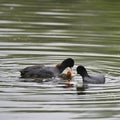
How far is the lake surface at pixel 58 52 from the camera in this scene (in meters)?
14.0

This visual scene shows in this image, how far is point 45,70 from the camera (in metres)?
17.3

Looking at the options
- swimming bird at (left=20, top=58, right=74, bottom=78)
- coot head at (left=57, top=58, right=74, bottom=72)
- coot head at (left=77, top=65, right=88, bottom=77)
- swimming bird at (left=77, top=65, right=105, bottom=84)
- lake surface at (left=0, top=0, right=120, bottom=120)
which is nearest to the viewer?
lake surface at (left=0, top=0, right=120, bottom=120)

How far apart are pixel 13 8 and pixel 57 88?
1500cm

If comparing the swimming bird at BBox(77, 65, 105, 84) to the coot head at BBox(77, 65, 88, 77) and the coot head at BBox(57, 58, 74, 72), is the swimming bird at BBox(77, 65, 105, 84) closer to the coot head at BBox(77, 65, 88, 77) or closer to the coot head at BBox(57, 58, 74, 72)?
the coot head at BBox(77, 65, 88, 77)


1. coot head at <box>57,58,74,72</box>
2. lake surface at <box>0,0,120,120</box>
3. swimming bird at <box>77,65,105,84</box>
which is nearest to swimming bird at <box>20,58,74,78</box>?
coot head at <box>57,58,74,72</box>

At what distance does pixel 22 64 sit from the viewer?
1853 centimetres

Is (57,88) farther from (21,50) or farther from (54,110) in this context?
(21,50)

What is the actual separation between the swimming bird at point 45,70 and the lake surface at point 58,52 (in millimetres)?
264

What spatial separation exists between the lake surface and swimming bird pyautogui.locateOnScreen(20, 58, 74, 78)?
0.26 metres

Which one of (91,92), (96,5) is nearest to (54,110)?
(91,92)

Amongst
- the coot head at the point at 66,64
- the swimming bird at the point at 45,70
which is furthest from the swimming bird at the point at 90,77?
the coot head at the point at 66,64

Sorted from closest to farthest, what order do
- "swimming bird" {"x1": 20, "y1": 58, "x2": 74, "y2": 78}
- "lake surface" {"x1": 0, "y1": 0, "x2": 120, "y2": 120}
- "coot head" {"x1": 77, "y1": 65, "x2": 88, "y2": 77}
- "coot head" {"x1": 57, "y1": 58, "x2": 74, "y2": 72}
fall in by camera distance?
"lake surface" {"x1": 0, "y1": 0, "x2": 120, "y2": 120} < "coot head" {"x1": 77, "y1": 65, "x2": 88, "y2": 77} < "swimming bird" {"x1": 20, "y1": 58, "x2": 74, "y2": 78} < "coot head" {"x1": 57, "y1": 58, "x2": 74, "y2": 72}

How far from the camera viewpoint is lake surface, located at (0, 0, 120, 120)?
550 inches

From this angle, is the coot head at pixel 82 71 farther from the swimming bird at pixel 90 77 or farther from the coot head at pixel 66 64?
the coot head at pixel 66 64
